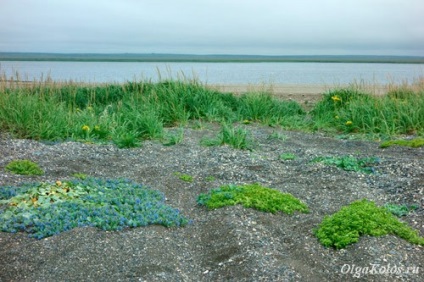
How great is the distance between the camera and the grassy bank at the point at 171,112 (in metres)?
9.80

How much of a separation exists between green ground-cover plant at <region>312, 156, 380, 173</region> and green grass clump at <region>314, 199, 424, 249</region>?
7.05 ft

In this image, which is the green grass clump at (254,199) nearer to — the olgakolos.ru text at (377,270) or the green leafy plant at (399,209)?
the green leafy plant at (399,209)

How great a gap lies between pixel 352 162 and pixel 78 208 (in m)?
3.93

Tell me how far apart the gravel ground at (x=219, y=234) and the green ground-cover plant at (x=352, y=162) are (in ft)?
0.49

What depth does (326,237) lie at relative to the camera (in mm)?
5219

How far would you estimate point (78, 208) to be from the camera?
5.70 m

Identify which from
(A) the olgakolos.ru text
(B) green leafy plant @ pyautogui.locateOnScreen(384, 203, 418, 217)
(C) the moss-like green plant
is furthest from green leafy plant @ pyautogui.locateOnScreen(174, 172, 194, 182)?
(C) the moss-like green plant

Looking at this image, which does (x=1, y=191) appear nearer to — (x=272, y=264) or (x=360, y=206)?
(x=272, y=264)

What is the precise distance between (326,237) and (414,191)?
1.94 m

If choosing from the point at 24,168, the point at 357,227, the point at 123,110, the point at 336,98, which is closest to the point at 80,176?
the point at 24,168

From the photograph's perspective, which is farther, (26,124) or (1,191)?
(26,124)

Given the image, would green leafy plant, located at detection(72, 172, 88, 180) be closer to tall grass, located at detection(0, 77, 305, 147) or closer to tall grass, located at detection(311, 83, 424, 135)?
tall grass, located at detection(0, 77, 305, 147)

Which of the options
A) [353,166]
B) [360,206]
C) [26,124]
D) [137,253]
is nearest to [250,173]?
[353,166]

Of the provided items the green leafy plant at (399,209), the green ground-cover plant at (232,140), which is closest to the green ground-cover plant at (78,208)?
the green leafy plant at (399,209)
